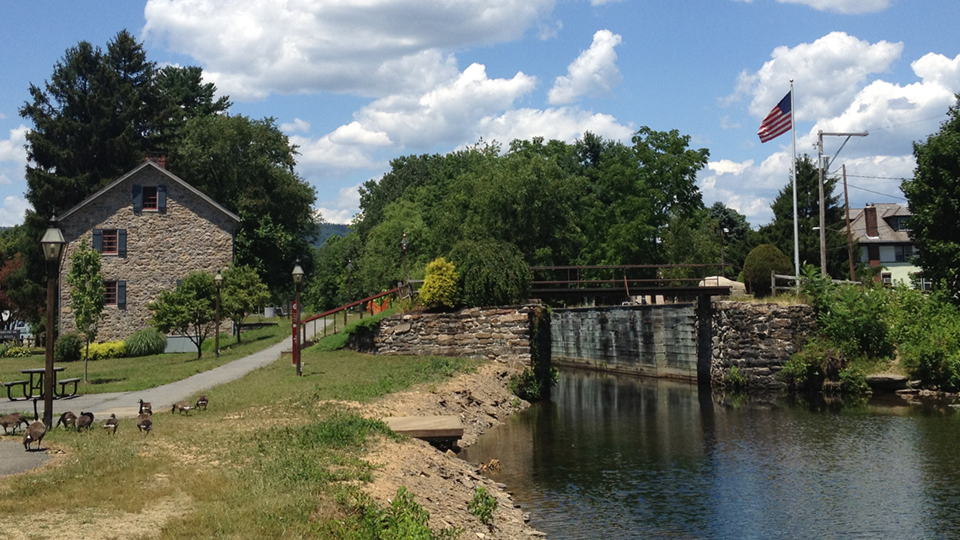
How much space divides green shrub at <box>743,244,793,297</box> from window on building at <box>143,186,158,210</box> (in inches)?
1279

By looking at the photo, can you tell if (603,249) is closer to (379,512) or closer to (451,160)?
(451,160)

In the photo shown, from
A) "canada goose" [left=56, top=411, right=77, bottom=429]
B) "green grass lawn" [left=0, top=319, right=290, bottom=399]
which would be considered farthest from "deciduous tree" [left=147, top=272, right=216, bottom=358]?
"canada goose" [left=56, top=411, right=77, bottom=429]

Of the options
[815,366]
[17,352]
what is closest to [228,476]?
[815,366]

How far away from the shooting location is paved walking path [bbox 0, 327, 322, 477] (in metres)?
12.5

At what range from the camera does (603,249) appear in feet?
171

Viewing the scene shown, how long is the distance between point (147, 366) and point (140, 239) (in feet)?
46.2

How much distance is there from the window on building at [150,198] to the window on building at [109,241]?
89.2 inches

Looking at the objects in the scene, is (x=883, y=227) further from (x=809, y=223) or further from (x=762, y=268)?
(x=762, y=268)

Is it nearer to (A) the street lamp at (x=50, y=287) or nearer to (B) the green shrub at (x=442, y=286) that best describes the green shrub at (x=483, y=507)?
(A) the street lamp at (x=50, y=287)

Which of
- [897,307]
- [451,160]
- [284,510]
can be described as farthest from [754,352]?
[451,160]

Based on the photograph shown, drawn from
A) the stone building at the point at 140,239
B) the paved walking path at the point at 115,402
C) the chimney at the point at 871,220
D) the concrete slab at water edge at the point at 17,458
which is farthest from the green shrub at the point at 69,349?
the chimney at the point at 871,220

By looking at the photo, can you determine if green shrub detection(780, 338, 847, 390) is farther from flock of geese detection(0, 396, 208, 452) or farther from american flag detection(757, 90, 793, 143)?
flock of geese detection(0, 396, 208, 452)

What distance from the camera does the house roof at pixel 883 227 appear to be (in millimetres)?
69750

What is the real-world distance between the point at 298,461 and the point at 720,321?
27017 millimetres
